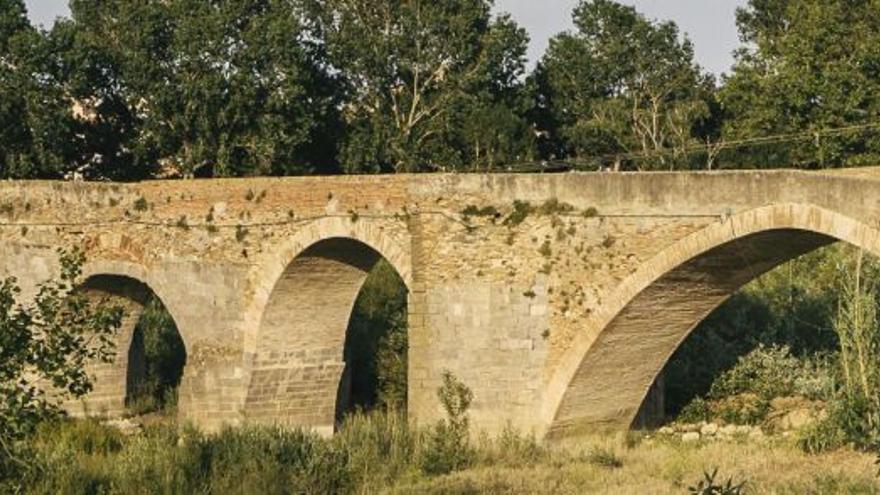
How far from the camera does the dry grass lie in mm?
16609

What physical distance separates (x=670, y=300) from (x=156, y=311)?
52.4ft

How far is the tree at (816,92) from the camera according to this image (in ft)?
108

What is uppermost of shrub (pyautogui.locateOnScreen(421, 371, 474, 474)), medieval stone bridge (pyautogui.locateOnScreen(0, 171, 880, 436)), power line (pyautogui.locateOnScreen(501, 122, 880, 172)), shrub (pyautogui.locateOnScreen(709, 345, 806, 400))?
power line (pyautogui.locateOnScreen(501, 122, 880, 172))

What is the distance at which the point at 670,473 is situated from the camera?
17938 millimetres

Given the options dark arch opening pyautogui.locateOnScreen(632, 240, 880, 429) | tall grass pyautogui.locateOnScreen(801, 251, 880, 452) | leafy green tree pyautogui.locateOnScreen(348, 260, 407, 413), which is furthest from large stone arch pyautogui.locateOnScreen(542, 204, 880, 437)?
leafy green tree pyautogui.locateOnScreen(348, 260, 407, 413)

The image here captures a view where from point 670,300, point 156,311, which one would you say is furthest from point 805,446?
point 156,311

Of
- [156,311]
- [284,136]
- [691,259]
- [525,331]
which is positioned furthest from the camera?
[284,136]

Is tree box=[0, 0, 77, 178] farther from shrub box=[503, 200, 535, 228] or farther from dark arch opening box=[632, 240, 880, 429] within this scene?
shrub box=[503, 200, 535, 228]

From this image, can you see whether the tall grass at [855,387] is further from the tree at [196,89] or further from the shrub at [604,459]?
the tree at [196,89]

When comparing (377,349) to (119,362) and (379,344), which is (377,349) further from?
(119,362)

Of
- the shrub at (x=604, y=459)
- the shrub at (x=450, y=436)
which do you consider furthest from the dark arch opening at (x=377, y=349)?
the shrub at (x=604, y=459)

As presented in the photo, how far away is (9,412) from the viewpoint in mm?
13539

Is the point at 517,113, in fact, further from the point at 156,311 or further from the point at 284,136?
the point at 156,311

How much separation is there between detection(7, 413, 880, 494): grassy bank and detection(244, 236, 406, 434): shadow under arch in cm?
300
